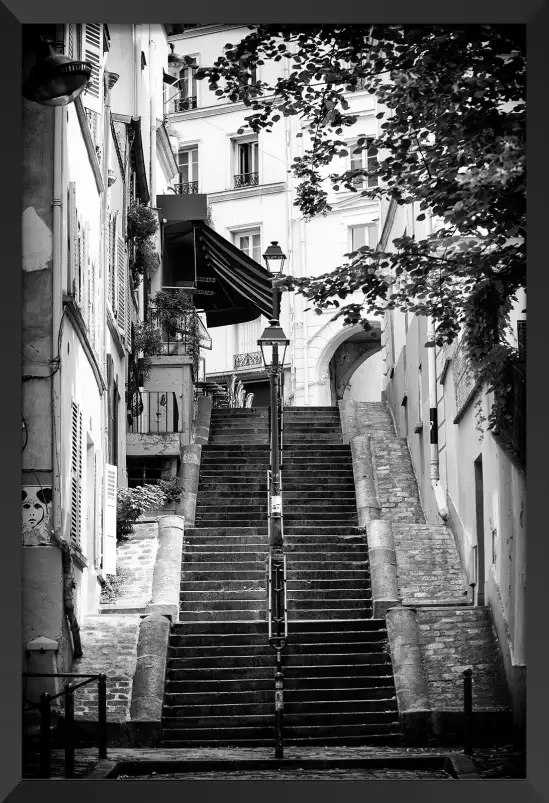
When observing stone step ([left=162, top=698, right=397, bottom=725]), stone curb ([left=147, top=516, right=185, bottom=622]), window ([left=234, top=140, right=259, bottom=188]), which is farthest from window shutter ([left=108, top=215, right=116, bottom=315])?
stone step ([left=162, top=698, right=397, bottom=725])

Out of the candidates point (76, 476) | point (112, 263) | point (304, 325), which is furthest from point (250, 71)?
point (112, 263)

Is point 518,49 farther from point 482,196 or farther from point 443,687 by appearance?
point 443,687

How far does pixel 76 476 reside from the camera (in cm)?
1104

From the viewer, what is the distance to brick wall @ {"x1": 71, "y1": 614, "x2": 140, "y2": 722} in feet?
34.8

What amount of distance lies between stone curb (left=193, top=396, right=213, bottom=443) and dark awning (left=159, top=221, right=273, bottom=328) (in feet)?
3.65

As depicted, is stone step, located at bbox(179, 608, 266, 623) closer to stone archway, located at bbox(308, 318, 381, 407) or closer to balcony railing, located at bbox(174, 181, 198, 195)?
stone archway, located at bbox(308, 318, 381, 407)

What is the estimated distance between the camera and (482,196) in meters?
9.95

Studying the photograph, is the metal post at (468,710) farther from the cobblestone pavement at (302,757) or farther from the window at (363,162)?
the window at (363,162)

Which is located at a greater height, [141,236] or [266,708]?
[141,236]

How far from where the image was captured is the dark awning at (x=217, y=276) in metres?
12.5

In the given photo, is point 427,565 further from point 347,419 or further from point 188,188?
point 188,188

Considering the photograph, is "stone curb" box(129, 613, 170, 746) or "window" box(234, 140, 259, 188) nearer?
"stone curb" box(129, 613, 170, 746)

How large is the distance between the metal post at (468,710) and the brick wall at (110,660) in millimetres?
2348

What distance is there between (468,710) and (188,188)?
19.8 feet
